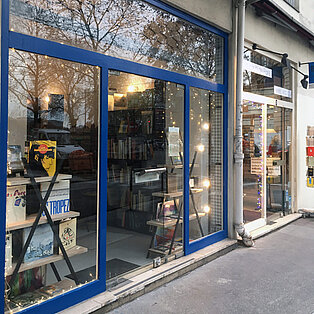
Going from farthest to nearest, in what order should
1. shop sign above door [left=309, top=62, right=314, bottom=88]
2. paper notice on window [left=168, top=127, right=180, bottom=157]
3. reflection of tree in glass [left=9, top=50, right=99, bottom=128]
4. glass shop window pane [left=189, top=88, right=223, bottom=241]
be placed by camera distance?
1. shop sign above door [left=309, top=62, right=314, bottom=88]
2. glass shop window pane [left=189, top=88, right=223, bottom=241]
3. paper notice on window [left=168, top=127, right=180, bottom=157]
4. reflection of tree in glass [left=9, top=50, right=99, bottom=128]

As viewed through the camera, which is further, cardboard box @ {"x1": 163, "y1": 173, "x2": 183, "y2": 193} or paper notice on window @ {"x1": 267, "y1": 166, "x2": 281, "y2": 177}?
paper notice on window @ {"x1": 267, "y1": 166, "x2": 281, "y2": 177}

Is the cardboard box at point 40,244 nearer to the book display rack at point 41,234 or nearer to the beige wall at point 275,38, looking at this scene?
the book display rack at point 41,234

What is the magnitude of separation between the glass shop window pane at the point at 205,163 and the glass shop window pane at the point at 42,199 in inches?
51.6

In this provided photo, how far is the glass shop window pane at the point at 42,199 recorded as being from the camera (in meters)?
2.36

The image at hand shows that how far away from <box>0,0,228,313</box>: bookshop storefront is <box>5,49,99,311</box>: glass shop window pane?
10 millimetres

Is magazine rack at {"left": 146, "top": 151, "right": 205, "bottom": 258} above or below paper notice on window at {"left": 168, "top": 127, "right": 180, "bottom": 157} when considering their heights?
below

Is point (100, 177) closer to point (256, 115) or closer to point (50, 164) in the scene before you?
point (50, 164)

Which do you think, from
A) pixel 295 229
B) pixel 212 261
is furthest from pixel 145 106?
pixel 295 229

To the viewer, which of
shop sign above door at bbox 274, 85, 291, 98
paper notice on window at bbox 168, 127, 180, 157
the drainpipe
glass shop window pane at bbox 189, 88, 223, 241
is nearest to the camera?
paper notice on window at bbox 168, 127, 180, 157

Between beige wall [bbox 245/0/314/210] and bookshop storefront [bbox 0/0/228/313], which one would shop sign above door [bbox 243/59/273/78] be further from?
bookshop storefront [bbox 0/0/228/313]

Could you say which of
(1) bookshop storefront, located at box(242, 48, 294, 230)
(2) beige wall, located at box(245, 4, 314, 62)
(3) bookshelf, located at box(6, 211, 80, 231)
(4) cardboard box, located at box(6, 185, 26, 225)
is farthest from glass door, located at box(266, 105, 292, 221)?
(4) cardboard box, located at box(6, 185, 26, 225)

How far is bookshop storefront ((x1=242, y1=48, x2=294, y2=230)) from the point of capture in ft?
16.5

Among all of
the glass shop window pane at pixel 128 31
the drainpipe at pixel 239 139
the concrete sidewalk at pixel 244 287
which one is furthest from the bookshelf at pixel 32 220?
the drainpipe at pixel 239 139

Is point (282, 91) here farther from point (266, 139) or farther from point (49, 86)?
point (49, 86)
